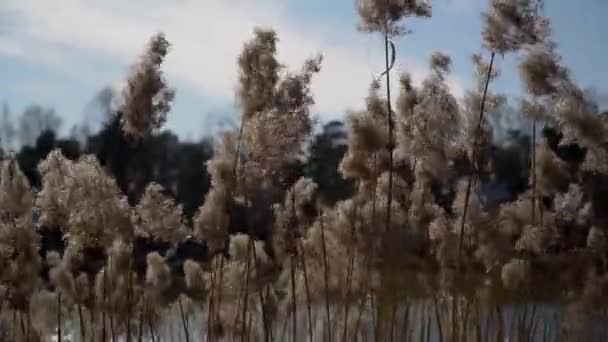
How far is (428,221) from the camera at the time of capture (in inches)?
251

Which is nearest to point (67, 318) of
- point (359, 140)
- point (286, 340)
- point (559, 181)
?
point (286, 340)

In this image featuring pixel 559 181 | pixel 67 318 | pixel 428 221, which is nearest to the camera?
pixel 559 181

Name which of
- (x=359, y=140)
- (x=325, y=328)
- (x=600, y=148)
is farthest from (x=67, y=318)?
(x=600, y=148)

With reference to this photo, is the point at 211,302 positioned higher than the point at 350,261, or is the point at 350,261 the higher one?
the point at 350,261

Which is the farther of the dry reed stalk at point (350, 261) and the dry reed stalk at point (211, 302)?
the dry reed stalk at point (350, 261)

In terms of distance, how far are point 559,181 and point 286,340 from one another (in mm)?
2833

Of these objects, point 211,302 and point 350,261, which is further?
point 350,261

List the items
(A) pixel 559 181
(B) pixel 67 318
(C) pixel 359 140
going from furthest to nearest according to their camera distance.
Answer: (B) pixel 67 318 < (A) pixel 559 181 < (C) pixel 359 140

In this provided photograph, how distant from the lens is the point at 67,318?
7.56 m

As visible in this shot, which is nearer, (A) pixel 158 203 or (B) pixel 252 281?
(A) pixel 158 203

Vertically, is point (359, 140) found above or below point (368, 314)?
above

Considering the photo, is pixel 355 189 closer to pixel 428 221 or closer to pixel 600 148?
pixel 428 221

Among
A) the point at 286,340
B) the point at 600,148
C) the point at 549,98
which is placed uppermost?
the point at 549,98

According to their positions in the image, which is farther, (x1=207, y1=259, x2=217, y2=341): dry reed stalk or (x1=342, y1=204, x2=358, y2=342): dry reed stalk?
(x1=342, y1=204, x2=358, y2=342): dry reed stalk
